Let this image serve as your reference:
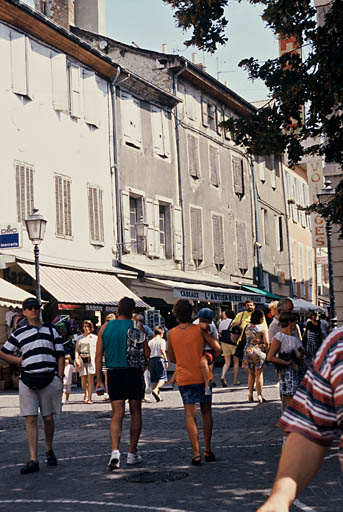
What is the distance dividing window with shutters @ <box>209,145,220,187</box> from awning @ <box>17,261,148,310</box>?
33.0ft

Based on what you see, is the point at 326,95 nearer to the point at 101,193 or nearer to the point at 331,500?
the point at 331,500

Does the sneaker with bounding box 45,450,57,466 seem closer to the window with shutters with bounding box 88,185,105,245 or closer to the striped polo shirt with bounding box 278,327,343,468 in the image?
the striped polo shirt with bounding box 278,327,343,468

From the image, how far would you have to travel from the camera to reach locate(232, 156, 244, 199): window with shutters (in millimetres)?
38188

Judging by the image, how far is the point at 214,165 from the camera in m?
35.9

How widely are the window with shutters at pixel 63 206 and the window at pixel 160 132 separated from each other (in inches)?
242

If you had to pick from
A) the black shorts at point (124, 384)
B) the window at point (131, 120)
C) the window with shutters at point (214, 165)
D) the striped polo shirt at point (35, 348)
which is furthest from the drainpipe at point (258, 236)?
the black shorts at point (124, 384)

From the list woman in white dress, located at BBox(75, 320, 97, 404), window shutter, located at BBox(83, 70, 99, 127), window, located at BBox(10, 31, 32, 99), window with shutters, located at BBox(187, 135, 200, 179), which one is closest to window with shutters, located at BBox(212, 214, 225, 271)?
window with shutters, located at BBox(187, 135, 200, 179)

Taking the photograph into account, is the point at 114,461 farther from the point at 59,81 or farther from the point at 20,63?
the point at 59,81

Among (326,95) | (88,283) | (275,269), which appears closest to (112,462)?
(326,95)

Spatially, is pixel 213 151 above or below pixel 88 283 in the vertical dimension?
above

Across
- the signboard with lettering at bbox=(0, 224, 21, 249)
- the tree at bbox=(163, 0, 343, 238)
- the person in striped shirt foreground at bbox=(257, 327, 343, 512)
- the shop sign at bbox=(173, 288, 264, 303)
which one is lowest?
the person in striped shirt foreground at bbox=(257, 327, 343, 512)

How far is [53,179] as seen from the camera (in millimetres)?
24562

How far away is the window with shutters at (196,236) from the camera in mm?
33031

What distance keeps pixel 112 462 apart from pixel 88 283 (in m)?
16.2
